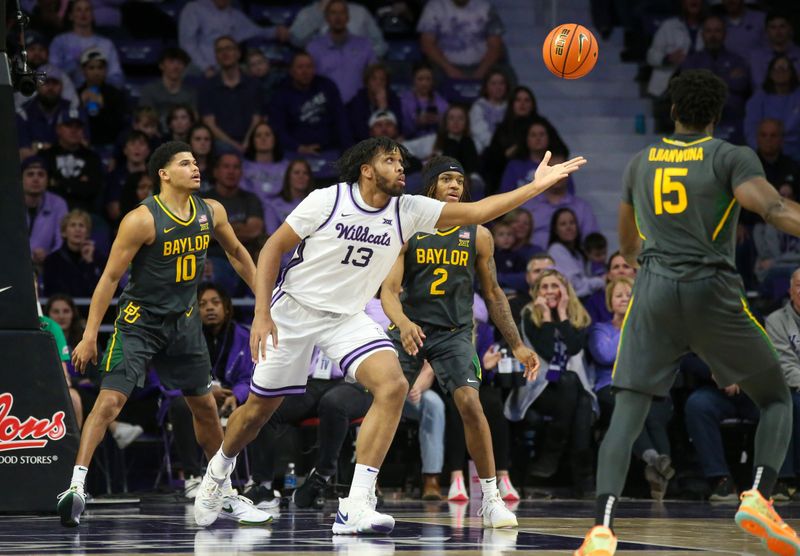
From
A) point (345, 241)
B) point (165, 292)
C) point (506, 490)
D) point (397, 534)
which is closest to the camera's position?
point (397, 534)

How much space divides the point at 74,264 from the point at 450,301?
16.1ft

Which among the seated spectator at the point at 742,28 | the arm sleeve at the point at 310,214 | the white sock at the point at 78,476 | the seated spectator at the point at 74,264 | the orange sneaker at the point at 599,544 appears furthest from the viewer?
the seated spectator at the point at 742,28

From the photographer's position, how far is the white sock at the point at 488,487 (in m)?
8.54

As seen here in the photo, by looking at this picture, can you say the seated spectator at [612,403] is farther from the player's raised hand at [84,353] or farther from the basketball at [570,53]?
the player's raised hand at [84,353]

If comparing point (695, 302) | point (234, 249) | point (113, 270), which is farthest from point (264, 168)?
point (695, 302)

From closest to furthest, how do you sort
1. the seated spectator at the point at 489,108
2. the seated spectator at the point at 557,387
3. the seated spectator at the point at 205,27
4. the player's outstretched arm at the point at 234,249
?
the player's outstretched arm at the point at 234,249 → the seated spectator at the point at 557,387 → the seated spectator at the point at 489,108 → the seated spectator at the point at 205,27

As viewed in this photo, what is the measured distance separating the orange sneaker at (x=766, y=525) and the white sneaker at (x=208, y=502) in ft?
11.5

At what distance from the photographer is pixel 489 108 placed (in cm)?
1564

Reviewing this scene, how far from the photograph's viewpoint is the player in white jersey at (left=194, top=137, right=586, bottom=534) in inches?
299

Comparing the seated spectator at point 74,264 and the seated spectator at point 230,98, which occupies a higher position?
the seated spectator at point 230,98

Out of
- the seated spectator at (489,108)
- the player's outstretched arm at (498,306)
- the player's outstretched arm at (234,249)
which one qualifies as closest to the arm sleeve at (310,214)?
the player's outstretched arm at (234,249)

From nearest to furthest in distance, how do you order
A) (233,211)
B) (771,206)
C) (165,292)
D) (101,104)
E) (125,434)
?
(771,206) → (165,292) → (125,434) → (233,211) → (101,104)

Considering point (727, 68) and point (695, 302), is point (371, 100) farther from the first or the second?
point (695, 302)

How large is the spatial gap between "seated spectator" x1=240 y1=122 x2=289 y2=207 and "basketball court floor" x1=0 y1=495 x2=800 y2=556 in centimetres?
462
